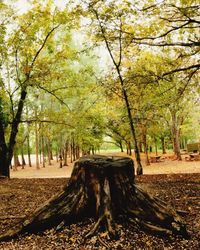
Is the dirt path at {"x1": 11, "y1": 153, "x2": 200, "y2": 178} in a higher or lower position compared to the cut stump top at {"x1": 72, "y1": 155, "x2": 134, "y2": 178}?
lower

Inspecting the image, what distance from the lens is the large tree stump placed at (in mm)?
4281

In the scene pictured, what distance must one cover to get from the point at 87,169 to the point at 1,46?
9.96 meters

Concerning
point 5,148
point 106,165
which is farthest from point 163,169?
point 106,165

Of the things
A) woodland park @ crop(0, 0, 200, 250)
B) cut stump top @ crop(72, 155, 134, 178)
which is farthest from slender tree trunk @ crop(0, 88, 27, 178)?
cut stump top @ crop(72, 155, 134, 178)

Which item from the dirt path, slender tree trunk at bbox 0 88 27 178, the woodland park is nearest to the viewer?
the woodland park

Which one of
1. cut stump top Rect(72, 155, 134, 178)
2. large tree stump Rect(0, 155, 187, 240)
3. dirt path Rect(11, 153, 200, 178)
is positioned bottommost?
dirt path Rect(11, 153, 200, 178)

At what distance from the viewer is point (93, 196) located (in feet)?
15.2

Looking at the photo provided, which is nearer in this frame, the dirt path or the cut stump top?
the cut stump top

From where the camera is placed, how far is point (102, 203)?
4383mm

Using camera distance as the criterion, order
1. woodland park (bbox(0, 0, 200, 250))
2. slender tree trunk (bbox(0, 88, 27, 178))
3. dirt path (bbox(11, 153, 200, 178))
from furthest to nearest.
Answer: dirt path (bbox(11, 153, 200, 178)) → slender tree trunk (bbox(0, 88, 27, 178)) → woodland park (bbox(0, 0, 200, 250))

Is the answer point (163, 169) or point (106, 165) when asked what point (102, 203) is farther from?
point (163, 169)

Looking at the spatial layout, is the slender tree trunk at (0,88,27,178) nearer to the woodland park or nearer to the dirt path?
the woodland park

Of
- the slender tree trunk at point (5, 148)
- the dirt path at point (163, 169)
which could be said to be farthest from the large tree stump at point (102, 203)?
the dirt path at point (163, 169)

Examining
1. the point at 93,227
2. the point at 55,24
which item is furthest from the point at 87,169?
the point at 55,24
